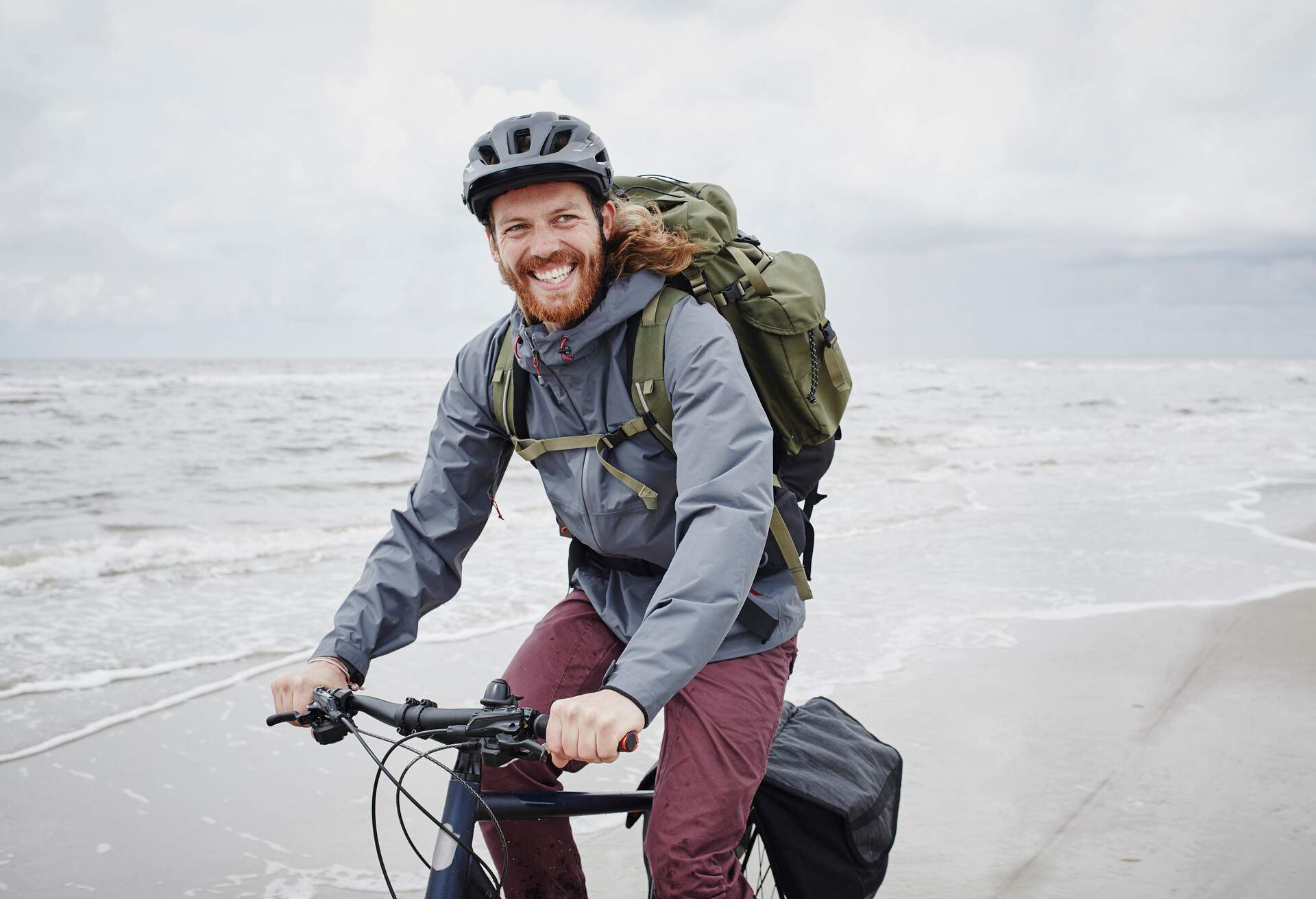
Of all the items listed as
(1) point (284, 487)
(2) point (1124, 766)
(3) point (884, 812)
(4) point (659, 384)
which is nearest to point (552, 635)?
(4) point (659, 384)

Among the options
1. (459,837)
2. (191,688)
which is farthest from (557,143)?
(191,688)

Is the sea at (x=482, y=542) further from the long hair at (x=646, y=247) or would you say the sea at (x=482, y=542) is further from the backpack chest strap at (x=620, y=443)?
the long hair at (x=646, y=247)

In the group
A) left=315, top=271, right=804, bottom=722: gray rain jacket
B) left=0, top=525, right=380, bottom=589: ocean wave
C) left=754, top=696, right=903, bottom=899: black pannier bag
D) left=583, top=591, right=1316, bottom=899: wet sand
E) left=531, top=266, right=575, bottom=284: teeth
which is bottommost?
left=583, top=591, right=1316, bottom=899: wet sand

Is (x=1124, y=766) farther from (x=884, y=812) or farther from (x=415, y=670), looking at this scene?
(x=415, y=670)

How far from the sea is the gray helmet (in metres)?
3.94

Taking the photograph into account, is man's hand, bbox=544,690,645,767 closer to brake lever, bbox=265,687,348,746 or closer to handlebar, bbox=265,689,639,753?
handlebar, bbox=265,689,639,753

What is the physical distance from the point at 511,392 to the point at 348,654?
727 mm

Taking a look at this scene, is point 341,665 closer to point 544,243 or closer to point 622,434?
point 622,434

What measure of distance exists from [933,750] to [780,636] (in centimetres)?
276

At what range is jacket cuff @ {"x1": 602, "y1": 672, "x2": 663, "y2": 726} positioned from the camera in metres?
1.77

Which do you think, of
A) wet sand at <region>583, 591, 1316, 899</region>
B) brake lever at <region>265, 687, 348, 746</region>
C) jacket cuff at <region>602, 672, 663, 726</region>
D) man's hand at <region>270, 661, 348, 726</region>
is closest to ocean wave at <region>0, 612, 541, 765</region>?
wet sand at <region>583, 591, 1316, 899</region>

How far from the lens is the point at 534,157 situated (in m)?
2.30

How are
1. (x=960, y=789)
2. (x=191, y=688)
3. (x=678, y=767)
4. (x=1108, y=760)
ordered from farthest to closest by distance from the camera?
(x=191, y=688)
(x=1108, y=760)
(x=960, y=789)
(x=678, y=767)

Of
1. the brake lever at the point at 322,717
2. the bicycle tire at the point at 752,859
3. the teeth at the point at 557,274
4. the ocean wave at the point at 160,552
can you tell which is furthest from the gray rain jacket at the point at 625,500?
the ocean wave at the point at 160,552
